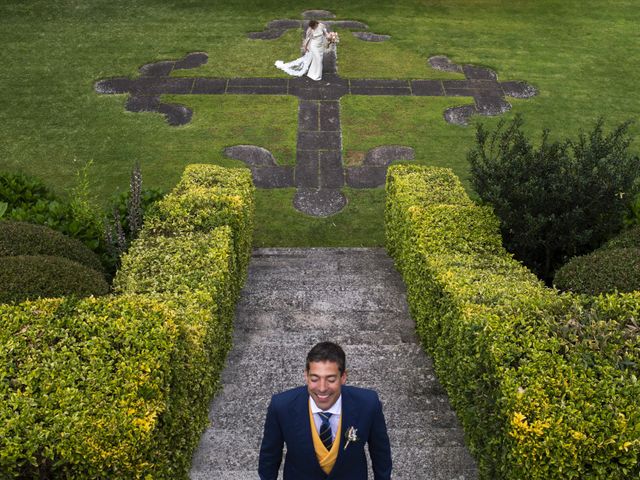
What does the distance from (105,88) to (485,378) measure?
12.1 m

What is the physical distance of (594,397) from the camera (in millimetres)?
5051

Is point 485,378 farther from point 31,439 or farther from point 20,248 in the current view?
point 20,248

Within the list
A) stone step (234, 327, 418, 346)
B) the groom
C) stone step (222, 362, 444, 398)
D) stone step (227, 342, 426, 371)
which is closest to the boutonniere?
the groom

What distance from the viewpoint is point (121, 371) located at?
16.7 feet

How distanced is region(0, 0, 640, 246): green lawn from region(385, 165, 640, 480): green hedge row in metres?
3.88

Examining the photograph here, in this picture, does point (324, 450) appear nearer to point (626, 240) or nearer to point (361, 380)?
point (361, 380)

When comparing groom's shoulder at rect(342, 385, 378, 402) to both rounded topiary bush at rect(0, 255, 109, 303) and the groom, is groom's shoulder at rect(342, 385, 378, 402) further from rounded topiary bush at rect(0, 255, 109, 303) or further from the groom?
rounded topiary bush at rect(0, 255, 109, 303)

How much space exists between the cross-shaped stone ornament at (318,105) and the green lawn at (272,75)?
0.80 feet

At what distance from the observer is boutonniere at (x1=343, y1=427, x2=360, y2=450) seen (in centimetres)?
457

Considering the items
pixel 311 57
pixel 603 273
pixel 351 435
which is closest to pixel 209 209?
pixel 603 273

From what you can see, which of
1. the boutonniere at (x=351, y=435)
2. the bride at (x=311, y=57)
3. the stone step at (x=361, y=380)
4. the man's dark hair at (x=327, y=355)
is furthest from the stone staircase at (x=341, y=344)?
the bride at (x=311, y=57)

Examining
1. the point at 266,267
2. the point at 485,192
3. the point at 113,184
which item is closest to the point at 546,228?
the point at 485,192

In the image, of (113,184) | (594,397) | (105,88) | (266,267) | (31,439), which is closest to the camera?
(31,439)

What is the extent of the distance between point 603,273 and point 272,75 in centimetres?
1040
